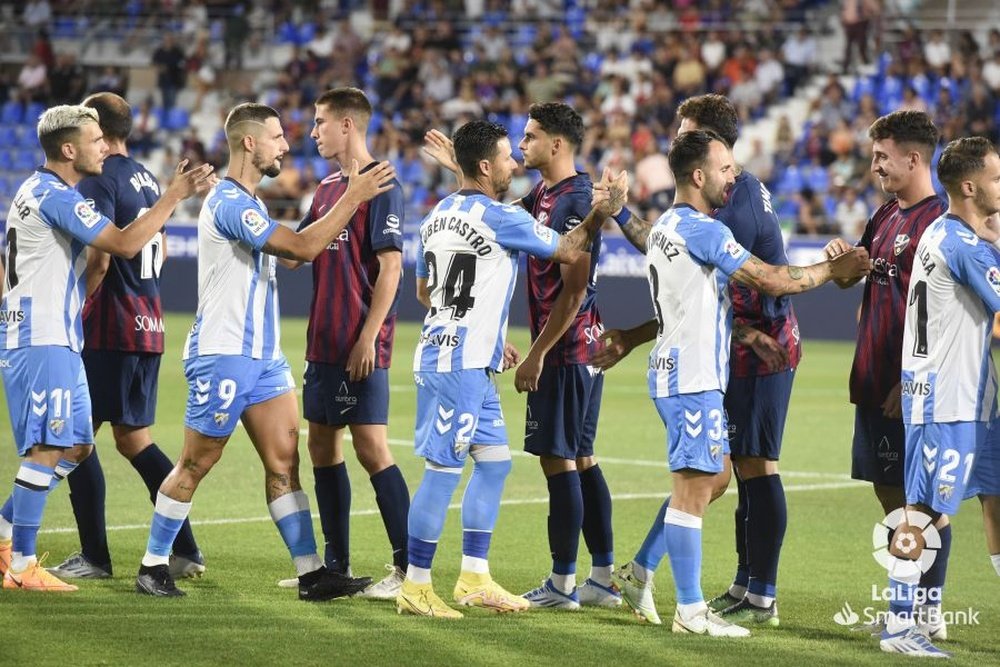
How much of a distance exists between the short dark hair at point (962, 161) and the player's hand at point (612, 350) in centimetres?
165

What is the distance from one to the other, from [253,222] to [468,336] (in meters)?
1.10

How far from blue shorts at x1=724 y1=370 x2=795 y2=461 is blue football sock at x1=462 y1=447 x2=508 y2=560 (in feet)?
3.54

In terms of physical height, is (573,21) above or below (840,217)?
above

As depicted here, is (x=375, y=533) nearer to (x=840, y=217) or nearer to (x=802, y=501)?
(x=802, y=501)

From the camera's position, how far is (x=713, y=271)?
6375 mm

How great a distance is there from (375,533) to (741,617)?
9.56 feet

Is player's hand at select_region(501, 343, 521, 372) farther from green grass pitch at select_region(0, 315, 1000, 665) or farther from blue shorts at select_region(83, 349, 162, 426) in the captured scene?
blue shorts at select_region(83, 349, 162, 426)

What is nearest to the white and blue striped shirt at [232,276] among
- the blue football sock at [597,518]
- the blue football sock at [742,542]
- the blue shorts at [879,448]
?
the blue football sock at [597,518]

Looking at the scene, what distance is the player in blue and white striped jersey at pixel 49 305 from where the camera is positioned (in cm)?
695

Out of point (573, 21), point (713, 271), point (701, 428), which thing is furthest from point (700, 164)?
point (573, 21)

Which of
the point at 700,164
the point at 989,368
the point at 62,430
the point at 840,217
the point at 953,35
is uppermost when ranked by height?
the point at 953,35

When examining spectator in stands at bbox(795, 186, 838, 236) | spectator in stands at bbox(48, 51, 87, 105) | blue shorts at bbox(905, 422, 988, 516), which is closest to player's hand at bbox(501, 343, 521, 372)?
blue shorts at bbox(905, 422, 988, 516)

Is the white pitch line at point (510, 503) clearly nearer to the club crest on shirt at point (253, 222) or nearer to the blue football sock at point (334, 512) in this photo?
the blue football sock at point (334, 512)

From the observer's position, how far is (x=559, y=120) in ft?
23.6
